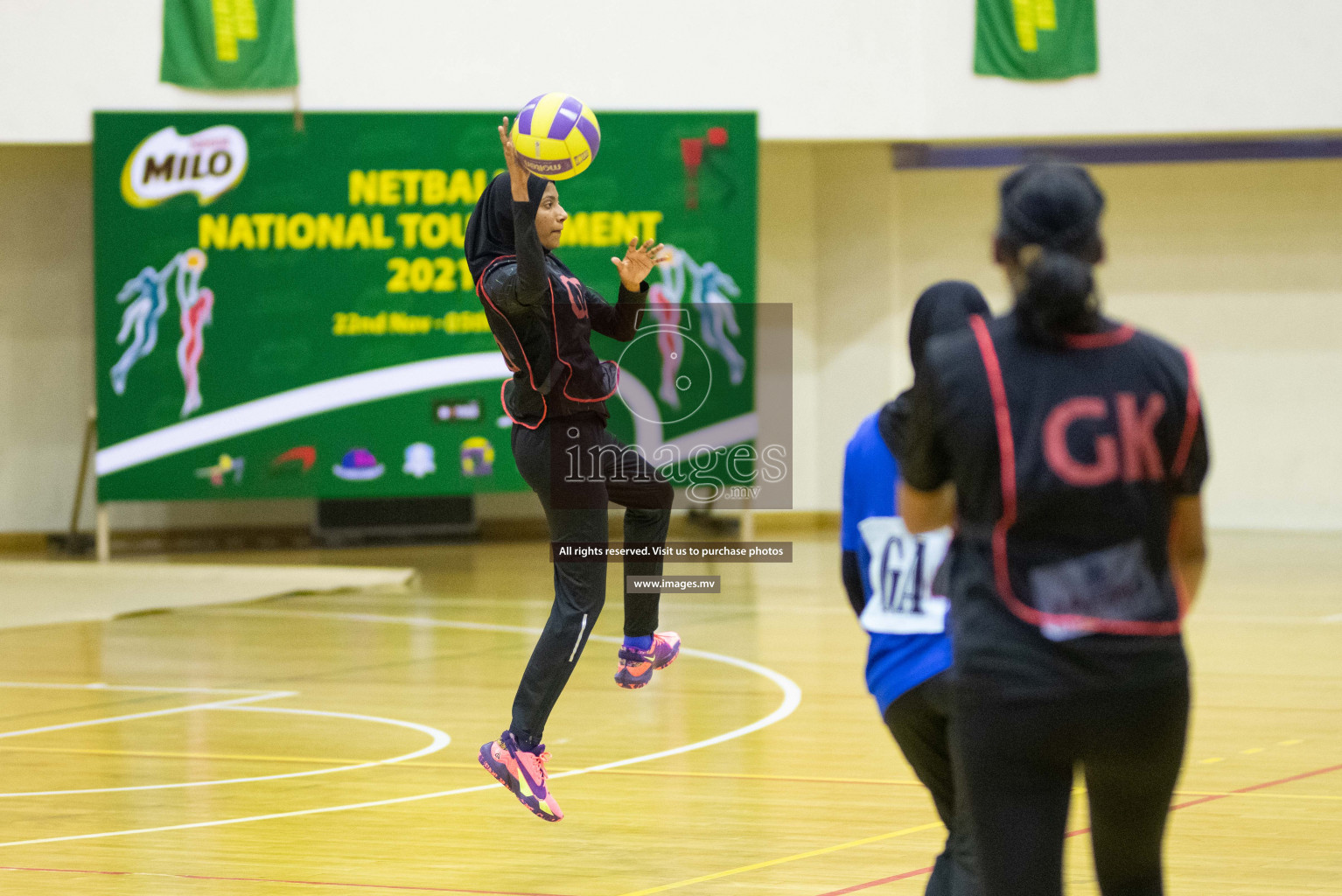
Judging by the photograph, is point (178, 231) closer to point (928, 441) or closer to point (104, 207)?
point (104, 207)

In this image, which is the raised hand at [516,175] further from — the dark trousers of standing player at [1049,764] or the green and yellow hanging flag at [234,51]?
the green and yellow hanging flag at [234,51]

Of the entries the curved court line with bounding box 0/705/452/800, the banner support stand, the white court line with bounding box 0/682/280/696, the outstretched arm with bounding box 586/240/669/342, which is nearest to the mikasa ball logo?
the banner support stand

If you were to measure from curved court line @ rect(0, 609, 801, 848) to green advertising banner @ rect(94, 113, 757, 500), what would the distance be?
302cm

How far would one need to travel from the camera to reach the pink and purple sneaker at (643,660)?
18.1 feet

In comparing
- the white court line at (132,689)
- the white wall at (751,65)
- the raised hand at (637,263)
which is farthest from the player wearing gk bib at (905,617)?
the white wall at (751,65)

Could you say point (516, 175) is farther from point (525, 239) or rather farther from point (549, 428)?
point (549, 428)

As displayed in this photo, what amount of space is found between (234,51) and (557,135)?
9558 millimetres

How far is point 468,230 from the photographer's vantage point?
17.2ft

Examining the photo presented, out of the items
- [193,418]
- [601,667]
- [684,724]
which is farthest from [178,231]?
[684,724]

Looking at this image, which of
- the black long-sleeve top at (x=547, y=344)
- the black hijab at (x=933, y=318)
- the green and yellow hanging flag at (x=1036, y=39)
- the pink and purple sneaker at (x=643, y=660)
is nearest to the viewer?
the black hijab at (x=933, y=318)

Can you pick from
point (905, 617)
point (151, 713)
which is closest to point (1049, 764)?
point (905, 617)

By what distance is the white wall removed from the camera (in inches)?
552

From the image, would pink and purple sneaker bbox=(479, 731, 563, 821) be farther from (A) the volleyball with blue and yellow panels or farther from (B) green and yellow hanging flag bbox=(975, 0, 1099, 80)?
(B) green and yellow hanging flag bbox=(975, 0, 1099, 80)

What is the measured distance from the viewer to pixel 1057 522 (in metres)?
2.38
